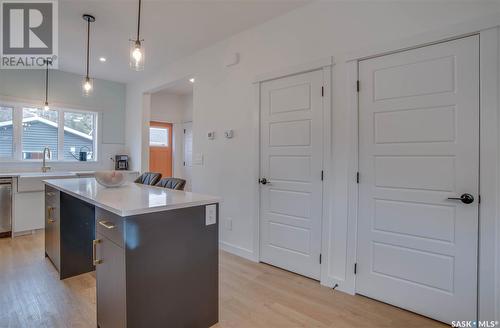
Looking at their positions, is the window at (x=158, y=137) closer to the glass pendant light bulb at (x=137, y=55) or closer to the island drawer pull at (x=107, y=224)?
the glass pendant light bulb at (x=137, y=55)

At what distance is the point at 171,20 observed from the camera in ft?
10.2

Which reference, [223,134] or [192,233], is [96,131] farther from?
[192,233]

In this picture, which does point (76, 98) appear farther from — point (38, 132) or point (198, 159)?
point (198, 159)

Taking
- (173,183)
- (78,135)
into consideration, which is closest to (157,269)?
(173,183)

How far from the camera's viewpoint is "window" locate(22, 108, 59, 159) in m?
4.74

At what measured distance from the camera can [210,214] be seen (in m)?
1.90

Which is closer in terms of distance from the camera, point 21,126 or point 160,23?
point 160,23

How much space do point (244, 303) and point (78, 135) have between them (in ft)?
16.3

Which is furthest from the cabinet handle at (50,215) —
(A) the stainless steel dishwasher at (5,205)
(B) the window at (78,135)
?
(B) the window at (78,135)

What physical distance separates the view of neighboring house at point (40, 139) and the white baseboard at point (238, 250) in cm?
381

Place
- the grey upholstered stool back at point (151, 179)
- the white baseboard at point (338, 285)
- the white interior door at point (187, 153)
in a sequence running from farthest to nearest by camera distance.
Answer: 1. the white interior door at point (187, 153)
2. the grey upholstered stool back at point (151, 179)
3. the white baseboard at point (338, 285)

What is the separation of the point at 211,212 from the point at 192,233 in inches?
8.0

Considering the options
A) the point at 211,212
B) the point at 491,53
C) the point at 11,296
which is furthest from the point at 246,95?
the point at 11,296

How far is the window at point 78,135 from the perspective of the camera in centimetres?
521
